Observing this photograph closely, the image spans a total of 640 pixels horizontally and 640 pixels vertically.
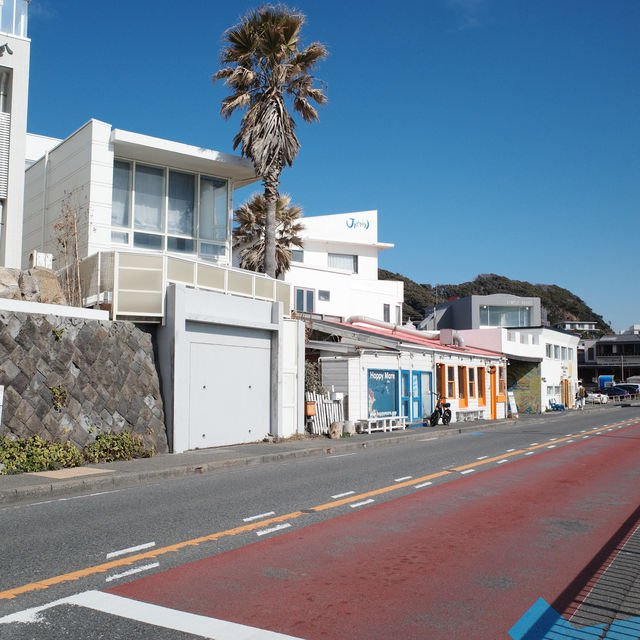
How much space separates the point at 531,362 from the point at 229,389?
33.7 meters

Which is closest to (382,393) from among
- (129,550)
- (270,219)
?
(270,219)

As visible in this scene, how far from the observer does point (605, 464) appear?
14859 millimetres

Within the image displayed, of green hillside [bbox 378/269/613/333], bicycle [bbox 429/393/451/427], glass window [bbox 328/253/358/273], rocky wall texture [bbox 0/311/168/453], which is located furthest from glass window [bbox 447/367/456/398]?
green hillside [bbox 378/269/613/333]

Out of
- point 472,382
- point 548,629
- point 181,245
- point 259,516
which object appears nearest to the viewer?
point 548,629

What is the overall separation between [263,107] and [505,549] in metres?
20.4

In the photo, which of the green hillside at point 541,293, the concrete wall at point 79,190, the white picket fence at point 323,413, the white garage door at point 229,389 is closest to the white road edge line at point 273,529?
the white garage door at point 229,389

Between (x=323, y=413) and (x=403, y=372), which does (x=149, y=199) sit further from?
(x=403, y=372)

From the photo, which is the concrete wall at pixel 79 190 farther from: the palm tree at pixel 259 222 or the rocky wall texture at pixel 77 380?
the palm tree at pixel 259 222

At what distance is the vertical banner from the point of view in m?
24.7

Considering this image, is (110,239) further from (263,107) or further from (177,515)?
(177,515)

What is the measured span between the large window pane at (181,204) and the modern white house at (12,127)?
4.30m

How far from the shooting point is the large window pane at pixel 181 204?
21.0 meters

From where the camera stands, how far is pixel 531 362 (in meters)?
47.1

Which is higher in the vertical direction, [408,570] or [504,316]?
[504,316]
